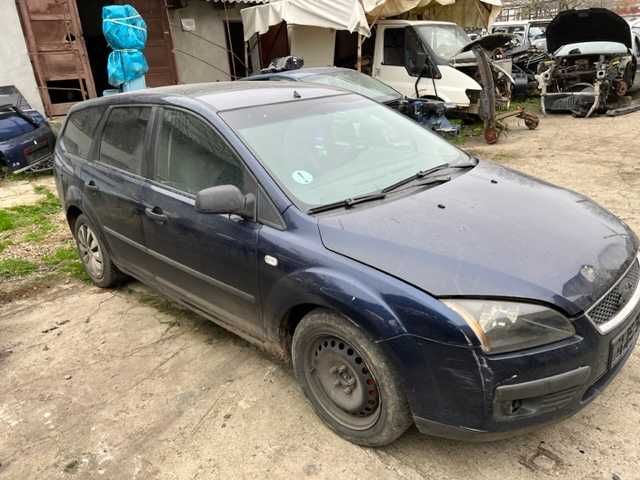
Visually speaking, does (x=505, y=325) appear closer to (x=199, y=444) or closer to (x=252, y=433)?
(x=252, y=433)

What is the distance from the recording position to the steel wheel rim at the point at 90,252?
4.22m

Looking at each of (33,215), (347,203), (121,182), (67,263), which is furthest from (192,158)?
(33,215)

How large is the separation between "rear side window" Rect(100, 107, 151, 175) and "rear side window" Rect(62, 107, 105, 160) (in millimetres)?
238

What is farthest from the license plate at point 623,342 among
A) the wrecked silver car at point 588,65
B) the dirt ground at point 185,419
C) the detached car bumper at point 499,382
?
the wrecked silver car at point 588,65

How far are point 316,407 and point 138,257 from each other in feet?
5.71

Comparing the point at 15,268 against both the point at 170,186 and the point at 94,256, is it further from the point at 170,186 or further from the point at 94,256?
the point at 170,186

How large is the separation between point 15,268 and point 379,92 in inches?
223

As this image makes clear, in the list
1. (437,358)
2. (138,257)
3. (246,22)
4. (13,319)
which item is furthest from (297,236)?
(246,22)

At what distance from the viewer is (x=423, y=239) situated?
2.24m

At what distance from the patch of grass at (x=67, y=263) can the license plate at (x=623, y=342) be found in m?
4.10

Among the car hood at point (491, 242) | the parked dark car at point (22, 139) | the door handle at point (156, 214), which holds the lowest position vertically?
the parked dark car at point (22, 139)

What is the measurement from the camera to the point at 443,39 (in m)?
10.3

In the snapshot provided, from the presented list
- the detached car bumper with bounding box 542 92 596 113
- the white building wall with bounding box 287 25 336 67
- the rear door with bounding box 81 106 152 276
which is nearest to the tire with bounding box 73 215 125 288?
the rear door with bounding box 81 106 152 276

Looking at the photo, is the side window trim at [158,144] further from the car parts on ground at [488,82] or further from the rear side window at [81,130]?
the car parts on ground at [488,82]
